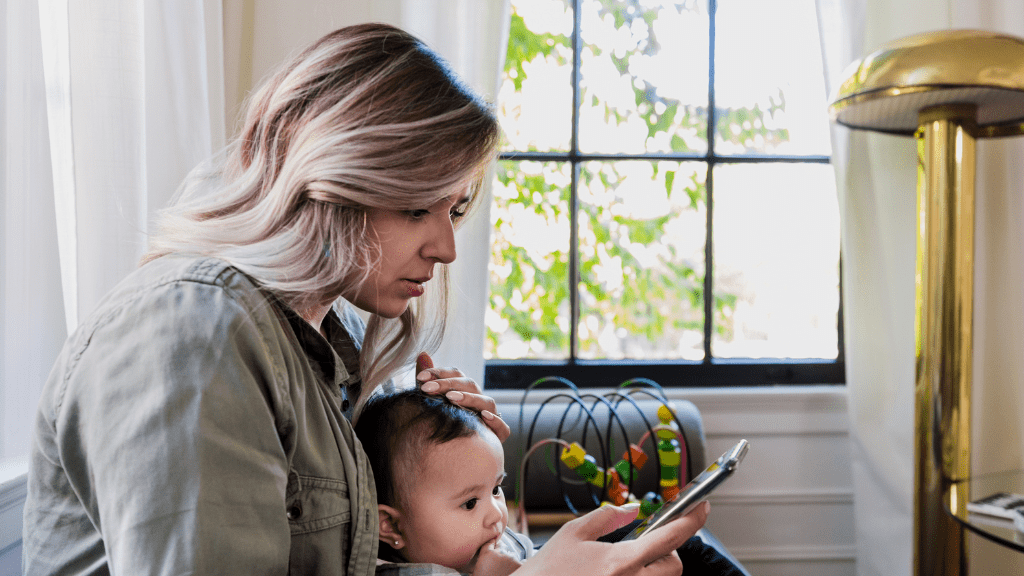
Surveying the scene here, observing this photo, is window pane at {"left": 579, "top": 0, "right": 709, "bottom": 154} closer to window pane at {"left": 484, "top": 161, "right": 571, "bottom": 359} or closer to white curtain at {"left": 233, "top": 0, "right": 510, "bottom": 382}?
window pane at {"left": 484, "top": 161, "right": 571, "bottom": 359}

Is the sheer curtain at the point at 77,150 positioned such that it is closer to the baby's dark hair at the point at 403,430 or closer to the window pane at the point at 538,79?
the baby's dark hair at the point at 403,430

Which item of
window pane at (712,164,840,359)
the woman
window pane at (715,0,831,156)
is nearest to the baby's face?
the woman

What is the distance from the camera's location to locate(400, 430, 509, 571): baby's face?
1006 millimetres

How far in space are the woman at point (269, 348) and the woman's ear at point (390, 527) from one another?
5.0 inches

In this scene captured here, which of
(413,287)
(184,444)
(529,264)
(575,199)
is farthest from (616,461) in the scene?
(184,444)

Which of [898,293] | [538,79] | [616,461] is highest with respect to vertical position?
[538,79]

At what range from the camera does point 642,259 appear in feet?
7.65

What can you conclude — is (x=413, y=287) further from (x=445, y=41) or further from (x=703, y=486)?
(x=445, y=41)

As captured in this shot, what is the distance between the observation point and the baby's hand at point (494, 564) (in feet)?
3.20

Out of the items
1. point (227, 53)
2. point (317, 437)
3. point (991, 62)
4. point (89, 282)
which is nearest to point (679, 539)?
point (317, 437)

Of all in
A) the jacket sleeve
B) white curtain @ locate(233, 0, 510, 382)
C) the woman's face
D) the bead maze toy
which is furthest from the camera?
white curtain @ locate(233, 0, 510, 382)

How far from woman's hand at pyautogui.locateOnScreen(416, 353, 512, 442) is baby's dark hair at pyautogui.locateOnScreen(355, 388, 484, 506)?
0.01 metres

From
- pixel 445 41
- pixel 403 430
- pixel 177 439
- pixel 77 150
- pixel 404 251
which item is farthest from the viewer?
pixel 445 41

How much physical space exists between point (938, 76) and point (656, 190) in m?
0.94
